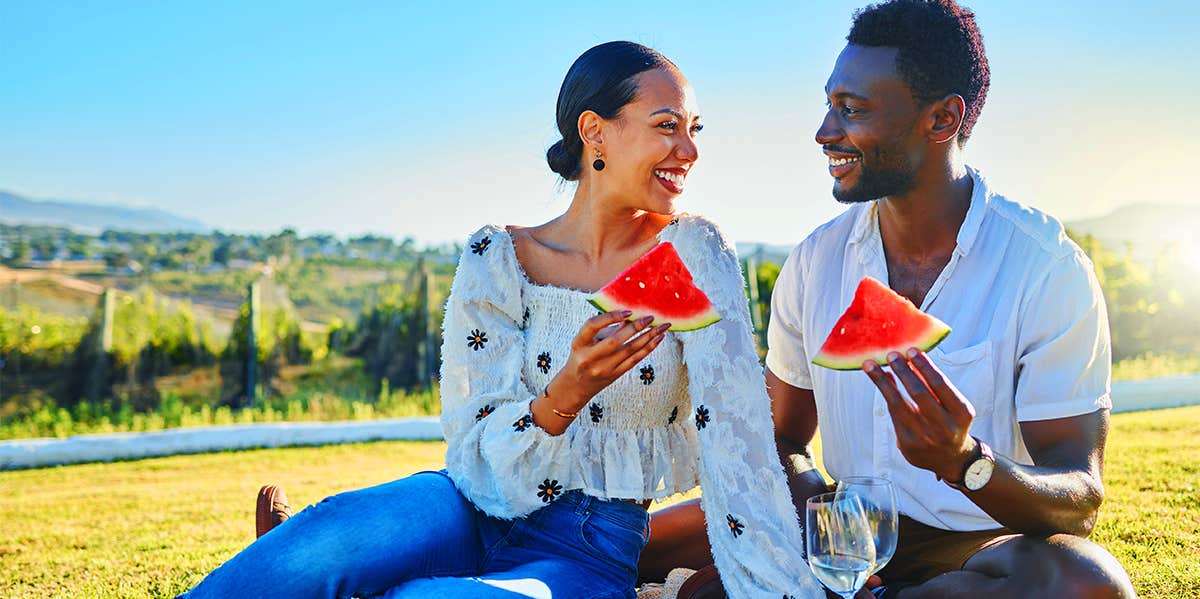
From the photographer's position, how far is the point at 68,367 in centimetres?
1437

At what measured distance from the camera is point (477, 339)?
400cm

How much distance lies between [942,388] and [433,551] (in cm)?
179

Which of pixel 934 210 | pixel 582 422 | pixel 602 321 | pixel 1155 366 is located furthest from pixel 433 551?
pixel 1155 366

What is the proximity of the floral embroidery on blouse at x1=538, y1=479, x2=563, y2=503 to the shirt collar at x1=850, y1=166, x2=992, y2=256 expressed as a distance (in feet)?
4.73

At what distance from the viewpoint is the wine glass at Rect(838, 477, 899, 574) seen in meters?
2.68

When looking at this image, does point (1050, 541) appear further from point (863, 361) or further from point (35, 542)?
point (35, 542)

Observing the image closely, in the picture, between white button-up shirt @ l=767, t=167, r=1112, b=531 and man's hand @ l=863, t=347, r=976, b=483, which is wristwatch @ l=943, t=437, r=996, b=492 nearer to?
man's hand @ l=863, t=347, r=976, b=483

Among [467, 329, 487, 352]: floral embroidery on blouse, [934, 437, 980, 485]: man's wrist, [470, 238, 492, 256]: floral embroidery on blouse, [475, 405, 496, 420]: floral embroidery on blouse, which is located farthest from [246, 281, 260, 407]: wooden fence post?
[934, 437, 980, 485]: man's wrist

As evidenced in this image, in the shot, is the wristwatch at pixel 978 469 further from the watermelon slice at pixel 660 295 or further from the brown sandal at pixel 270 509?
the brown sandal at pixel 270 509

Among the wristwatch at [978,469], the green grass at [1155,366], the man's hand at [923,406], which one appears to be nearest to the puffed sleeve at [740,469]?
the wristwatch at [978,469]

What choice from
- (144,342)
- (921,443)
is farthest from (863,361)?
(144,342)

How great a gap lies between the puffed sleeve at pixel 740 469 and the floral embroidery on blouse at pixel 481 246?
0.97 m

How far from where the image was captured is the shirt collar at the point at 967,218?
3541 millimetres

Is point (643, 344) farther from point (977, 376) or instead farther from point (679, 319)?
point (977, 376)
